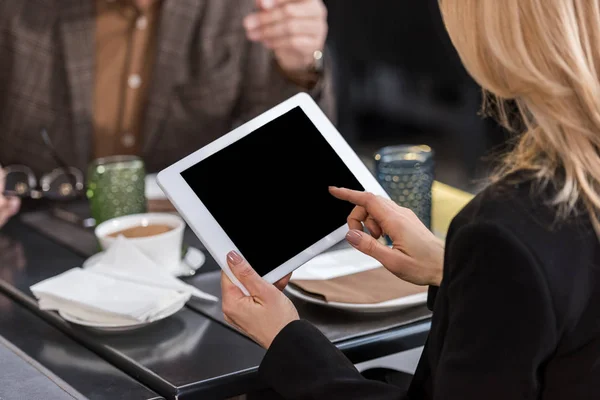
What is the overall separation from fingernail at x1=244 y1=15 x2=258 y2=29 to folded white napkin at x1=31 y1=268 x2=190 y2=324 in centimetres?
85

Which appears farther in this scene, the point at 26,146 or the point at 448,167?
the point at 448,167

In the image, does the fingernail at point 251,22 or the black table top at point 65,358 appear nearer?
the black table top at point 65,358

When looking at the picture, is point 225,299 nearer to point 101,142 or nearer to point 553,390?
point 553,390

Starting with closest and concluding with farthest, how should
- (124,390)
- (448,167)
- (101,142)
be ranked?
(124,390)
(101,142)
(448,167)

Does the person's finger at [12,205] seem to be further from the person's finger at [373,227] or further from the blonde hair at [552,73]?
the blonde hair at [552,73]

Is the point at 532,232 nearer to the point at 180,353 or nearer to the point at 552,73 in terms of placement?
the point at 552,73

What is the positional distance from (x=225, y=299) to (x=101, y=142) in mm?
1352

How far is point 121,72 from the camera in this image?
238 cm

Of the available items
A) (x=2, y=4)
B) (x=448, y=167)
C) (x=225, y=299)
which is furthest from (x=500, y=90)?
(x=448, y=167)

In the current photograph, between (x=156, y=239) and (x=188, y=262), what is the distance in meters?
0.09

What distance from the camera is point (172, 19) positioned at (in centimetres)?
233

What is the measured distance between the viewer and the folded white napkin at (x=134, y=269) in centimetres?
132

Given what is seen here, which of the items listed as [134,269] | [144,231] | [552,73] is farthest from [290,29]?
[552,73]

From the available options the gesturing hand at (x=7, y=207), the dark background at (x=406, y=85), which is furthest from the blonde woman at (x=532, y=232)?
the dark background at (x=406, y=85)
